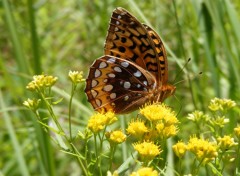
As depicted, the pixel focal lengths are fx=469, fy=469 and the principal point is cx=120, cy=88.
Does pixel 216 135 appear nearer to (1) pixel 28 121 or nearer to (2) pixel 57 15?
(1) pixel 28 121

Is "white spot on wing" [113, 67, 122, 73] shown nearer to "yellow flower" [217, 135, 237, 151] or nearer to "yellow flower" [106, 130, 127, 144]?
"yellow flower" [106, 130, 127, 144]

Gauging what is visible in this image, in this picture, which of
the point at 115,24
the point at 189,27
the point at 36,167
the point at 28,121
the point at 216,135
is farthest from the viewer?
the point at 36,167

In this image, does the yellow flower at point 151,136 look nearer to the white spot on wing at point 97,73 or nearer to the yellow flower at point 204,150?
the yellow flower at point 204,150

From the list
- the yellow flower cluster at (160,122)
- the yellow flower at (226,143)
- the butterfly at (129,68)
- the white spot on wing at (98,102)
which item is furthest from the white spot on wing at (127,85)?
the yellow flower at (226,143)

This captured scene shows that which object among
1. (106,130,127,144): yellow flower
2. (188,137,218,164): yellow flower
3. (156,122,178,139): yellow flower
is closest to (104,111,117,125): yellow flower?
(106,130,127,144): yellow flower

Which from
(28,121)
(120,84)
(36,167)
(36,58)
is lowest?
(36,167)

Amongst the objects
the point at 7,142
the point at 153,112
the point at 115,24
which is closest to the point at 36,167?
the point at 7,142
